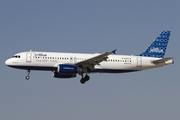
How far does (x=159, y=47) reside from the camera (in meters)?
55.7

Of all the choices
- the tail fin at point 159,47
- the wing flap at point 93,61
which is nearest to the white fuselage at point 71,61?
the wing flap at point 93,61

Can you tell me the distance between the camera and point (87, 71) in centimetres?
4978

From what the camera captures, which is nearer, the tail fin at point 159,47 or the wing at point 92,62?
the wing at point 92,62

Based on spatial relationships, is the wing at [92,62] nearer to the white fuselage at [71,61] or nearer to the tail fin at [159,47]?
the white fuselage at [71,61]

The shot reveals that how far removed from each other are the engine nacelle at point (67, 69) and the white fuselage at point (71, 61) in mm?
1063

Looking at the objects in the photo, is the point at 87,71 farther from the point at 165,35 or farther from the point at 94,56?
the point at 165,35

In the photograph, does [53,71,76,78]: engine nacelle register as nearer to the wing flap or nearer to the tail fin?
the wing flap

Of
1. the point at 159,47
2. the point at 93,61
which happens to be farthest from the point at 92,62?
the point at 159,47

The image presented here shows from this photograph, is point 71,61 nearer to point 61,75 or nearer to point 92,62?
point 92,62

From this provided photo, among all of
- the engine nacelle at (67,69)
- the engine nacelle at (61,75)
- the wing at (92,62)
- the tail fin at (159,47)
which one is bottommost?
the engine nacelle at (61,75)

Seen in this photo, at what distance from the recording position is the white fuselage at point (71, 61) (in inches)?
1895

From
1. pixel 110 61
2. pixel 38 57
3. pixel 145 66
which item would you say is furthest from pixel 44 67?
pixel 145 66

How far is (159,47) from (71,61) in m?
15.1

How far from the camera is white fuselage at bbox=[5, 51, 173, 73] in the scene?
4812 cm
